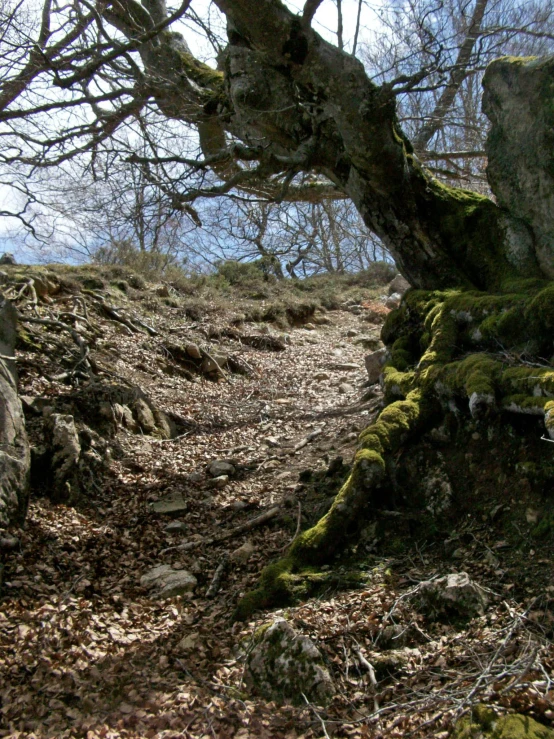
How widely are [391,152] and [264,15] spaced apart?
1829 mm

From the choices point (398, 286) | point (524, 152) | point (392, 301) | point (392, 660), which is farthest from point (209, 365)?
point (398, 286)

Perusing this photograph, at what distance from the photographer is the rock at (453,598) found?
3.25 m

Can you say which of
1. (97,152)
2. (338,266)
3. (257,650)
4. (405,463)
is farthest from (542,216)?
(338,266)

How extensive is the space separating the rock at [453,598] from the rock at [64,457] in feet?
11.3

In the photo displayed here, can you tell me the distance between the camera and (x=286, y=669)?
312 centimetres

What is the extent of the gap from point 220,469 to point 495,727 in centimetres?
425

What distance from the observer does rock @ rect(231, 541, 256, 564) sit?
4.62 metres

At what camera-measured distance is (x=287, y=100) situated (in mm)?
6031

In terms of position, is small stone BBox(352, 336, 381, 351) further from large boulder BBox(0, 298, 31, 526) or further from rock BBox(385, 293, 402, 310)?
large boulder BBox(0, 298, 31, 526)

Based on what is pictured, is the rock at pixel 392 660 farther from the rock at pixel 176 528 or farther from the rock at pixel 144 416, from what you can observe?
the rock at pixel 144 416

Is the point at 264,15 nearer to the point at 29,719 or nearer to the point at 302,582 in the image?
the point at 302,582

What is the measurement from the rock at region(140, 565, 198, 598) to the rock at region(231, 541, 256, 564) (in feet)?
1.31

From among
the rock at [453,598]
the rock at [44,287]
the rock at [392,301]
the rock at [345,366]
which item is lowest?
the rock at [453,598]

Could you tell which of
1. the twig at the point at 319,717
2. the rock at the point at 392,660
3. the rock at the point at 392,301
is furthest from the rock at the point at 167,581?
the rock at the point at 392,301
